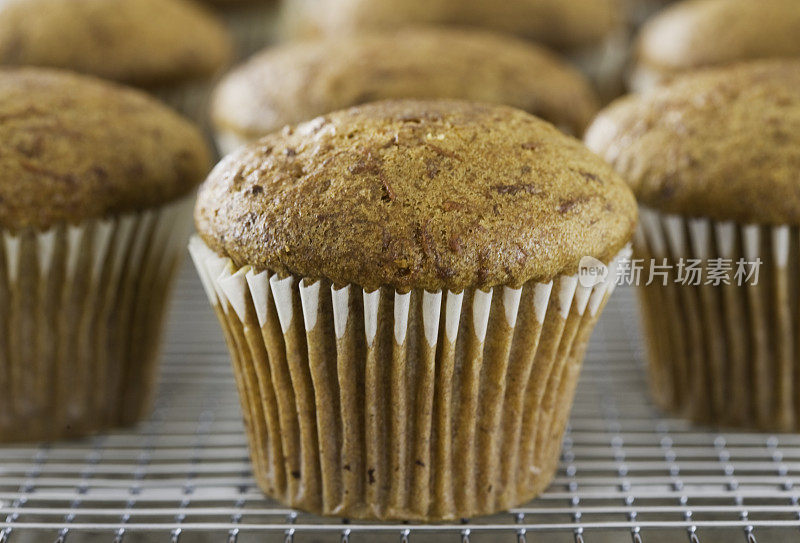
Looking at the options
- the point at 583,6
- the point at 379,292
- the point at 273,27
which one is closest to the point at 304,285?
the point at 379,292

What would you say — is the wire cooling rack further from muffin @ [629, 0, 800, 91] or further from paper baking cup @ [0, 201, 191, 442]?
muffin @ [629, 0, 800, 91]

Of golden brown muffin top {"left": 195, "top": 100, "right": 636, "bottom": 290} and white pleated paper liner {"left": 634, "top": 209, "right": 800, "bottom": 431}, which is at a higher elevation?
golden brown muffin top {"left": 195, "top": 100, "right": 636, "bottom": 290}

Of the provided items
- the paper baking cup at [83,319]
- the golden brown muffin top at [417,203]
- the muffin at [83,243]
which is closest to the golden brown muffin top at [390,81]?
the muffin at [83,243]

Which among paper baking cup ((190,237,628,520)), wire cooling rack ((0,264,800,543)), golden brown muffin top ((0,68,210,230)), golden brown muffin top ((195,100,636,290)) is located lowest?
wire cooling rack ((0,264,800,543))

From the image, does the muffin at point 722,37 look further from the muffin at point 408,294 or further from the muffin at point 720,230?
the muffin at point 408,294

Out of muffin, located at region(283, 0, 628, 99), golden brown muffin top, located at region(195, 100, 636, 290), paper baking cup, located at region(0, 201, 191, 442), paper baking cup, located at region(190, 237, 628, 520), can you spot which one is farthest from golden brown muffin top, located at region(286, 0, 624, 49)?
paper baking cup, located at region(190, 237, 628, 520)

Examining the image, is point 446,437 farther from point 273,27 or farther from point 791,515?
point 273,27
